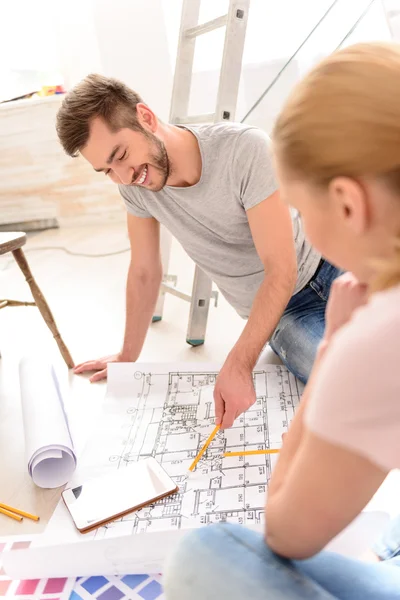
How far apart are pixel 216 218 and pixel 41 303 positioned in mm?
599

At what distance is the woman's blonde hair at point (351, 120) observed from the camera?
461mm

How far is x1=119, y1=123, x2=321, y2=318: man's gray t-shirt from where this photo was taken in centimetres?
126

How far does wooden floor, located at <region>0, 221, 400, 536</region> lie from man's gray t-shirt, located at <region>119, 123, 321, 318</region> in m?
0.25

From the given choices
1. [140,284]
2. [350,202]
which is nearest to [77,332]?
[140,284]

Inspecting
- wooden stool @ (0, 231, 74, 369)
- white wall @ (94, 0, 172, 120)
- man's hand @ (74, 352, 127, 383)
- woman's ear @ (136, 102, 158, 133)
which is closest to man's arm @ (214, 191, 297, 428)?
woman's ear @ (136, 102, 158, 133)

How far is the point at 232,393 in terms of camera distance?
1.07 meters

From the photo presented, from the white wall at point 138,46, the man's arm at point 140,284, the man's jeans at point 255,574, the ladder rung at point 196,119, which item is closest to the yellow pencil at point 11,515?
the man's arm at point 140,284

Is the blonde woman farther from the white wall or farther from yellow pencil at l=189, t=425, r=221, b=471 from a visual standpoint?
the white wall

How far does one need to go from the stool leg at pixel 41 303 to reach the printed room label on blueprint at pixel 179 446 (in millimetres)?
353

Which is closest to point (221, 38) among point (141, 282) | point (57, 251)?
point (57, 251)

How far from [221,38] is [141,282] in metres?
1.48

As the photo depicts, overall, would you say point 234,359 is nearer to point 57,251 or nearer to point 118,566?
point 118,566

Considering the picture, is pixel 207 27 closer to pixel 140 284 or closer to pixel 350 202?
pixel 140 284

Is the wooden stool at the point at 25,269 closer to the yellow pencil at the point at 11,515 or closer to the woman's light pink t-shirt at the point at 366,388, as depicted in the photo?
the yellow pencil at the point at 11,515
